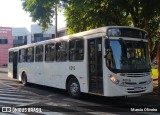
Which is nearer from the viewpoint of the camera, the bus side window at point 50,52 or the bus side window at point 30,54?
the bus side window at point 50,52

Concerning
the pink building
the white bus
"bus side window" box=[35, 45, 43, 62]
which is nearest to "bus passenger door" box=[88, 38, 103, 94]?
the white bus

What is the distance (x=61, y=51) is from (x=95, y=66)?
3.44m

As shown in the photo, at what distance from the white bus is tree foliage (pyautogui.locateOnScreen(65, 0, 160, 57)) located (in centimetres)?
192

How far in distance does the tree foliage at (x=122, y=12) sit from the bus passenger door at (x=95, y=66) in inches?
117

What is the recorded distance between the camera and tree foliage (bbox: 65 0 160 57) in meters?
15.4

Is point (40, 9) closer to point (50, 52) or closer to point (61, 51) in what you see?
point (50, 52)

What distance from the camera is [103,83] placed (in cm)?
1257

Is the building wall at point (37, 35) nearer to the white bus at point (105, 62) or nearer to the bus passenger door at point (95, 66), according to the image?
the white bus at point (105, 62)

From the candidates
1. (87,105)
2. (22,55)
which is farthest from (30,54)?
(87,105)

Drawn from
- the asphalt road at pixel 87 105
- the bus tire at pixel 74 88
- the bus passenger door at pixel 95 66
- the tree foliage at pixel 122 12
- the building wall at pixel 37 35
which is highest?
the building wall at pixel 37 35

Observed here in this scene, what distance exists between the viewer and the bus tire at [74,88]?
1465cm

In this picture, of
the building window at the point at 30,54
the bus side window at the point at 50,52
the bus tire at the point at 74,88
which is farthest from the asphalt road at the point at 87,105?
the building window at the point at 30,54

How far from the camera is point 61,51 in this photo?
16.3 meters

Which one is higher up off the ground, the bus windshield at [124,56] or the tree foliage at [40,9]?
the tree foliage at [40,9]
